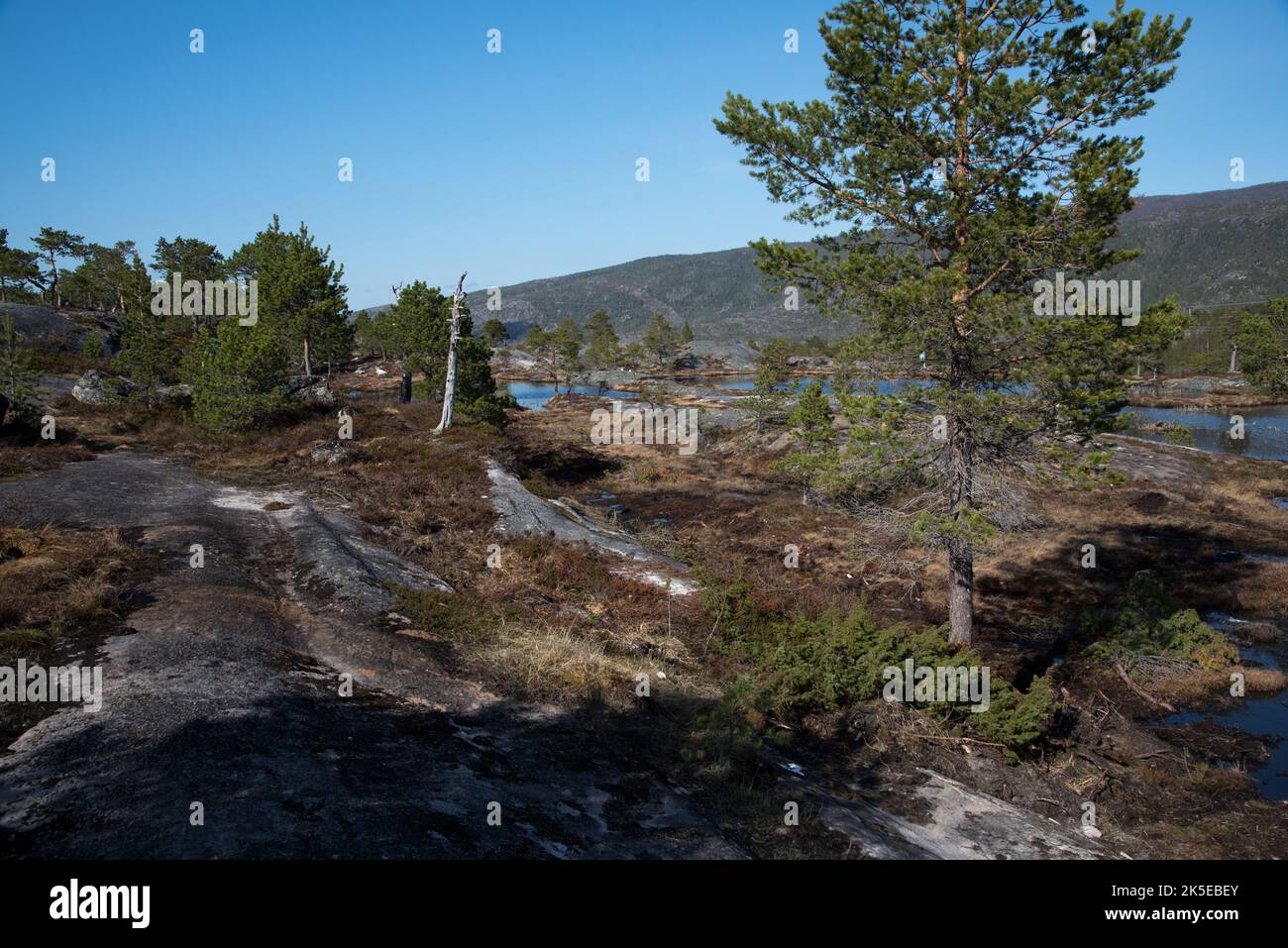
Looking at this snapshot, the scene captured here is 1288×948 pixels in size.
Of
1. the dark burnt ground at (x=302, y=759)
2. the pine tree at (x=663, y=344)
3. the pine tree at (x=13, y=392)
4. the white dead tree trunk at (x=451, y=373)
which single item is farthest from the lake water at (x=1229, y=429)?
the pine tree at (x=663, y=344)

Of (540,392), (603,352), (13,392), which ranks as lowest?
(13,392)

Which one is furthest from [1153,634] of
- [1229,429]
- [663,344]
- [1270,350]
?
[663,344]

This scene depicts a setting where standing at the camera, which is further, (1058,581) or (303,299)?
(303,299)

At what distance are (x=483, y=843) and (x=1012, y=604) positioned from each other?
69.4 feet

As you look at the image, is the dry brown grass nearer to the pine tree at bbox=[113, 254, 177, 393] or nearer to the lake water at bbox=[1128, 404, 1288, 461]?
the pine tree at bbox=[113, 254, 177, 393]

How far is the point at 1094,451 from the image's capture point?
1208 cm

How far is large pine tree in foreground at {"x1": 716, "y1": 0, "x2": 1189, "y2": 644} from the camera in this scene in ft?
39.0

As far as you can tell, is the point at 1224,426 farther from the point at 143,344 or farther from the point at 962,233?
the point at 143,344

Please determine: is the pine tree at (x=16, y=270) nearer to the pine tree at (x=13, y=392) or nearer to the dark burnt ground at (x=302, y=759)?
the pine tree at (x=13, y=392)

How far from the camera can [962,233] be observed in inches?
532

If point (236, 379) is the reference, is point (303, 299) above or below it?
above
